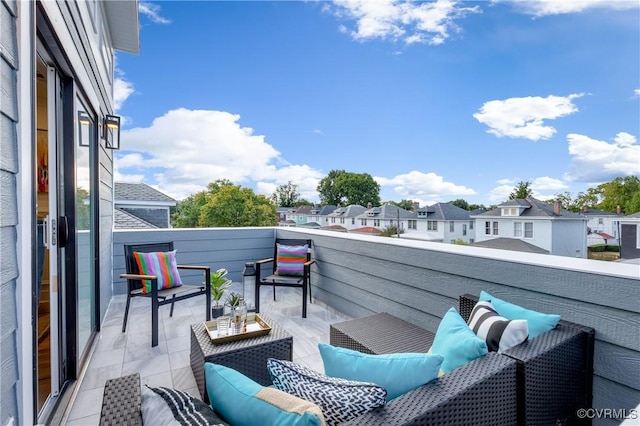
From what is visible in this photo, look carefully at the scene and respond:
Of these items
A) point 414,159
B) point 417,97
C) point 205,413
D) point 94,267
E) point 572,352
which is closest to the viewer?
point 205,413

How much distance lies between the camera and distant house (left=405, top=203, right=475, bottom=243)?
20.7 metres

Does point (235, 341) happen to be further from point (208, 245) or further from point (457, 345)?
point (208, 245)

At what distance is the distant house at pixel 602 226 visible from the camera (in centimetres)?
843

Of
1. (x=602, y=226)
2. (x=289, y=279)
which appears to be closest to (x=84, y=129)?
(x=289, y=279)

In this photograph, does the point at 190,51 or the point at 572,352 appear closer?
the point at 572,352

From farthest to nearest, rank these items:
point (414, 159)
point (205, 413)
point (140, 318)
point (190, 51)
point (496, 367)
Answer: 1. point (414, 159)
2. point (190, 51)
3. point (140, 318)
4. point (496, 367)
5. point (205, 413)

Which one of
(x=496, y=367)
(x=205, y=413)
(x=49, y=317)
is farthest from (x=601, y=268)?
(x=49, y=317)

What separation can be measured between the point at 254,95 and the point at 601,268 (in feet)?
45.3

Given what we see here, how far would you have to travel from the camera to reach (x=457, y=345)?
131cm

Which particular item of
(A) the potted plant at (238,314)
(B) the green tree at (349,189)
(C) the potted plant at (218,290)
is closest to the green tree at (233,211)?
(B) the green tree at (349,189)

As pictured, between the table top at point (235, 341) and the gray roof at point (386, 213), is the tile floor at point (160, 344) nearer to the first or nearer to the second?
the table top at point (235, 341)

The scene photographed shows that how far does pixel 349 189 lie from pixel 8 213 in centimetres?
3007

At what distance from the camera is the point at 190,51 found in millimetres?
8867

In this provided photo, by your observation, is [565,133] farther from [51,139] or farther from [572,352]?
[51,139]
